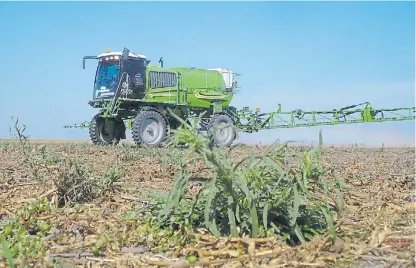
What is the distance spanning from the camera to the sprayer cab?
46.6ft

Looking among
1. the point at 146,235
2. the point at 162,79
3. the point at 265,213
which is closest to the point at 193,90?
the point at 162,79

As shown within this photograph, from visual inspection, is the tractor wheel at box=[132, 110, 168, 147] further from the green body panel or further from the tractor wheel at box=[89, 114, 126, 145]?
the tractor wheel at box=[89, 114, 126, 145]

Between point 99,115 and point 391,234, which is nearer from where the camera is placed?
point 391,234

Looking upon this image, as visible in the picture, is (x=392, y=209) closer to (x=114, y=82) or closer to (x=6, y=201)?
(x=6, y=201)

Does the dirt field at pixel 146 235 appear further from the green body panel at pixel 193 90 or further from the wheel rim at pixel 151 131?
the green body panel at pixel 193 90

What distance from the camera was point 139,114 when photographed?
1408 centimetres

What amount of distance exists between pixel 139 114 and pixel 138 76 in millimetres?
1267

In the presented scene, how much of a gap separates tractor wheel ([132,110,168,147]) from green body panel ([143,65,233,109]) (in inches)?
28.9

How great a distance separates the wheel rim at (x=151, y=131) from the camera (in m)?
14.0

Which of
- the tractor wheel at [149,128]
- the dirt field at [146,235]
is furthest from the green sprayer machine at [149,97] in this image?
the dirt field at [146,235]

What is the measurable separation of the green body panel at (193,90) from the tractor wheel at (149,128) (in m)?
0.73

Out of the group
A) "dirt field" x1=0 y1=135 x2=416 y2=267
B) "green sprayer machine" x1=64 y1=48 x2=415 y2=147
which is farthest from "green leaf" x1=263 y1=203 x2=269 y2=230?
"green sprayer machine" x1=64 y1=48 x2=415 y2=147

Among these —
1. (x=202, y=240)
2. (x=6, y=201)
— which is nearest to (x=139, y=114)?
(x=6, y=201)

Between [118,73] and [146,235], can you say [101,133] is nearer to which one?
[118,73]
